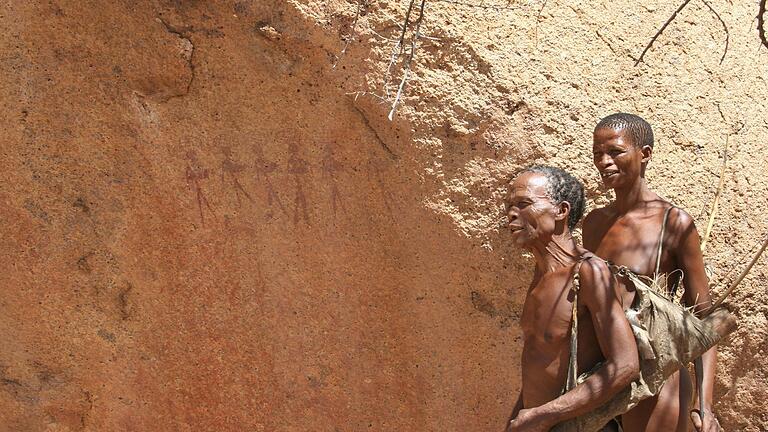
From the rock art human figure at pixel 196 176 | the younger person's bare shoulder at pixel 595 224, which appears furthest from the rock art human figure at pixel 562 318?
the rock art human figure at pixel 196 176

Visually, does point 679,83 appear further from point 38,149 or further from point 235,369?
point 38,149

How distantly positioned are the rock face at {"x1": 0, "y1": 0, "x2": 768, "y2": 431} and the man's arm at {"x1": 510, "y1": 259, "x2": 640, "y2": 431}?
983mm

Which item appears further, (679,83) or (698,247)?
(679,83)

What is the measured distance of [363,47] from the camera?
397cm

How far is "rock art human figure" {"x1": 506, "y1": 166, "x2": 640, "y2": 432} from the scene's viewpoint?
3.04 metres

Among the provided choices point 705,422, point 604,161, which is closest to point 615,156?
point 604,161

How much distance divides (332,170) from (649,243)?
120 centimetres

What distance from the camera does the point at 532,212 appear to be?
10.6 ft

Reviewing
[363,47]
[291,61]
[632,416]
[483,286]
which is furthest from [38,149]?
[632,416]

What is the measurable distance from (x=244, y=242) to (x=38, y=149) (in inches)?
32.2

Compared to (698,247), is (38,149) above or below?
below

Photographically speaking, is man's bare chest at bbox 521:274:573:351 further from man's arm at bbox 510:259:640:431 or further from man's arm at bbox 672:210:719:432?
man's arm at bbox 672:210:719:432

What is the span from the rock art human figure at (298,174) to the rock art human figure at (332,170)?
71mm

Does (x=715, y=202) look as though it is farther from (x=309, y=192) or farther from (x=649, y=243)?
(x=309, y=192)
